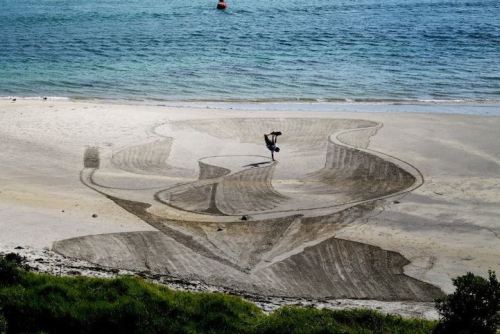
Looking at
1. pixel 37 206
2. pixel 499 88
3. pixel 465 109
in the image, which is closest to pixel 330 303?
pixel 37 206

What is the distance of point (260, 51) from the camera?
2269 inches

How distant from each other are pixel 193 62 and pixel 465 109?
73.1 feet

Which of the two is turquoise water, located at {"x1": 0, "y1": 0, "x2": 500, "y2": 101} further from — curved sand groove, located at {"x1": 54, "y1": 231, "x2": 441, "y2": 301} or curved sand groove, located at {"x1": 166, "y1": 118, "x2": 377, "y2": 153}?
curved sand groove, located at {"x1": 54, "y1": 231, "x2": 441, "y2": 301}

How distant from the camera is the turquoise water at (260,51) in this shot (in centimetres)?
4503

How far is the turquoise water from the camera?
45031 mm

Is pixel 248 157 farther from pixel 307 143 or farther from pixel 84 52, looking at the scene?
pixel 84 52

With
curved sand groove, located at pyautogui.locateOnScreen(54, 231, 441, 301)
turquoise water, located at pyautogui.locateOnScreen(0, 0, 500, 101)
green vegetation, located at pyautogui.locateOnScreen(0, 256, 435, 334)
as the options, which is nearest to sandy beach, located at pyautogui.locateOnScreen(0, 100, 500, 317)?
curved sand groove, located at pyautogui.locateOnScreen(54, 231, 441, 301)

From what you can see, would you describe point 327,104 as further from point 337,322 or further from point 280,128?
point 337,322

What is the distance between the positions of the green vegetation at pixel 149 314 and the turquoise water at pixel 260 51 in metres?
29.3

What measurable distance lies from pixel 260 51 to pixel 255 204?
36.5 m

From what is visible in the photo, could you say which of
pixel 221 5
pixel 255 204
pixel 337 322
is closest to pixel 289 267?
pixel 337 322

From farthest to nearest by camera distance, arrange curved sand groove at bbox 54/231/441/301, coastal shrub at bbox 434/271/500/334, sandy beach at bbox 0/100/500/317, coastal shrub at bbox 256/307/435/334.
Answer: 1. sandy beach at bbox 0/100/500/317
2. curved sand groove at bbox 54/231/441/301
3. coastal shrub at bbox 256/307/435/334
4. coastal shrub at bbox 434/271/500/334

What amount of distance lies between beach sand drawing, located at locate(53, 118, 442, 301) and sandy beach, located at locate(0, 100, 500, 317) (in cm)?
6

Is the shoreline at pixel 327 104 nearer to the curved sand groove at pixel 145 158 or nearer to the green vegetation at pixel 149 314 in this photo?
the curved sand groove at pixel 145 158
